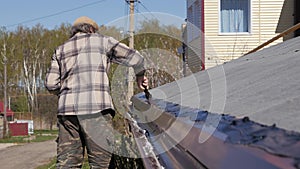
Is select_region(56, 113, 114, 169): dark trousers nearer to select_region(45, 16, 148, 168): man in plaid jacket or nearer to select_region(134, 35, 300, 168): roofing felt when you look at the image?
select_region(45, 16, 148, 168): man in plaid jacket

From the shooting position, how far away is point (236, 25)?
47.7ft

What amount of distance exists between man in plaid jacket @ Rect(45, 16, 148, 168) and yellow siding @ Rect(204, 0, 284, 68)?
10.9 metres

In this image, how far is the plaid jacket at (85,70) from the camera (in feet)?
11.5

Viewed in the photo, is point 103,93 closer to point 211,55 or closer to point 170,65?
point 170,65

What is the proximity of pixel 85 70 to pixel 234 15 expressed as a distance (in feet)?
37.7

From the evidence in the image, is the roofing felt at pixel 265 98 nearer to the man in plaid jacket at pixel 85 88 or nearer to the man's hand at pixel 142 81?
the man's hand at pixel 142 81

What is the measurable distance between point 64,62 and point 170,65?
8601 mm

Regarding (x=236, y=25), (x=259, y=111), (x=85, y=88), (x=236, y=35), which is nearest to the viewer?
(x=259, y=111)

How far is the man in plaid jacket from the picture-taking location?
3494mm

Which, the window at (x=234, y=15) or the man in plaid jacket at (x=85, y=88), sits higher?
the window at (x=234, y=15)

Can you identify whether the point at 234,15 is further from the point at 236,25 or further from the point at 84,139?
the point at 84,139

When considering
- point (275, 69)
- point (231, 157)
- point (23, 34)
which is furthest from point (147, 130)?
point (23, 34)

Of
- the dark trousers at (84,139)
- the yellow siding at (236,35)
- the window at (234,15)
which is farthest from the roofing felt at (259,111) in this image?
the window at (234,15)

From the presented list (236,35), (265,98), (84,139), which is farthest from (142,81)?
(236,35)
